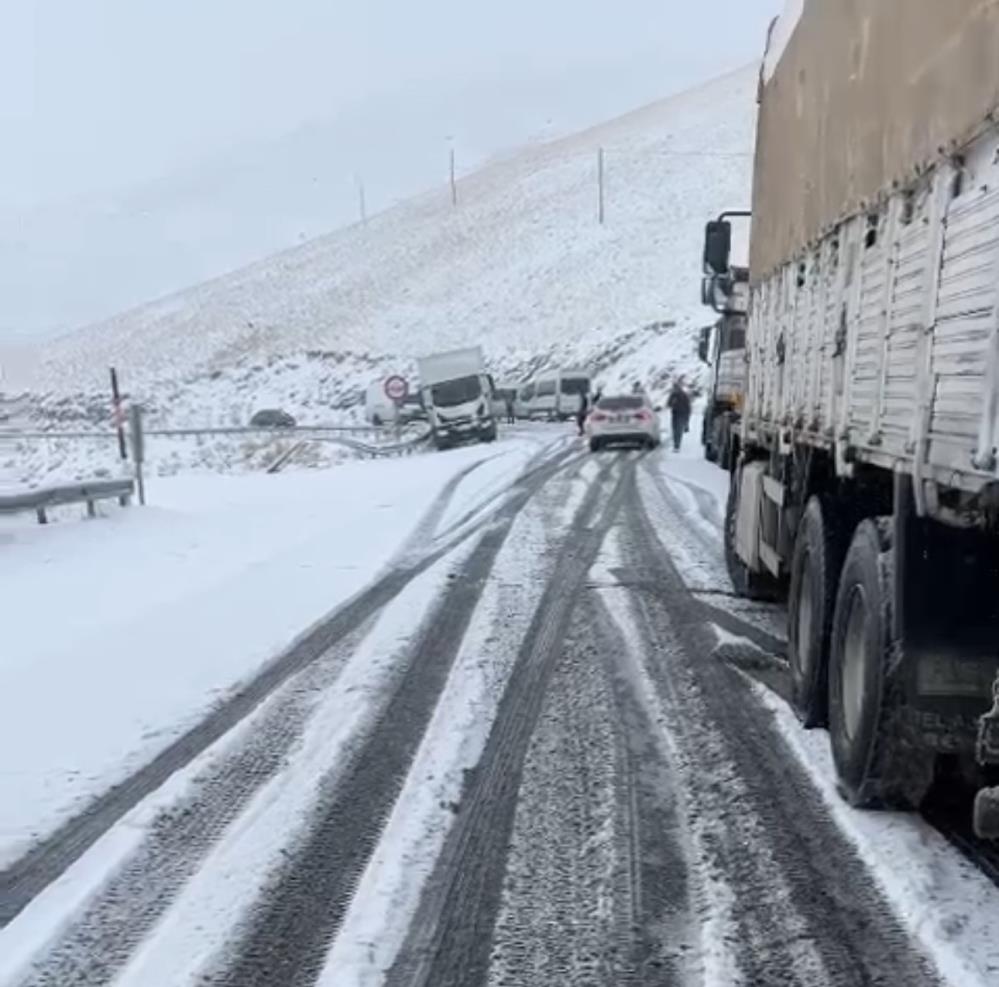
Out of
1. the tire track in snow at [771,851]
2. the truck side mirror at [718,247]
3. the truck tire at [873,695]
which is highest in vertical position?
the truck side mirror at [718,247]

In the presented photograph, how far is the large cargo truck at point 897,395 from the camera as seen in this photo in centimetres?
357

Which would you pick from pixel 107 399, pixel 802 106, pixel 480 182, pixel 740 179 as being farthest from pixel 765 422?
pixel 480 182

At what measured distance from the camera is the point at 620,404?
31062 mm

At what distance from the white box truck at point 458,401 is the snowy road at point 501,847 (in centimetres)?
2826

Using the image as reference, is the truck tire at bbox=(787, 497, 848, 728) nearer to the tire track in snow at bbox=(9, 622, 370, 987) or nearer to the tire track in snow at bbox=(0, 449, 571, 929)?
the tire track in snow at bbox=(9, 622, 370, 987)

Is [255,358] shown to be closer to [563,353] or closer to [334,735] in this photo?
[563,353]

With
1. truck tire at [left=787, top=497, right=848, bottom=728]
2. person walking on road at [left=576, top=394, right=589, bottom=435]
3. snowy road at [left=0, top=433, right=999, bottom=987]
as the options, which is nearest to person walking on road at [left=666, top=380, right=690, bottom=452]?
person walking on road at [left=576, top=394, right=589, bottom=435]

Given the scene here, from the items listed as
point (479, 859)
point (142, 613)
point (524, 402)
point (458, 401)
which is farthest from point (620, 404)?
point (479, 859)

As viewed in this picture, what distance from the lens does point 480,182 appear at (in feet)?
373

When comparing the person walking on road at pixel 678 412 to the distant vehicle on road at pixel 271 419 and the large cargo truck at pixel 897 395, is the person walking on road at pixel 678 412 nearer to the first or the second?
the large cargo truck at pixel 897 395

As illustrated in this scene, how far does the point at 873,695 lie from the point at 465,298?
71514 millimetres

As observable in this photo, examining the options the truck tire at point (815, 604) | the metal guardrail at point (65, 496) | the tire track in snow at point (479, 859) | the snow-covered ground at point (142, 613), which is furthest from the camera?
the metal guardrail at point (65, 496)

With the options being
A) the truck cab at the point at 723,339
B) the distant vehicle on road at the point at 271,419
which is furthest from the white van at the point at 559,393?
the truck cab at the point at 723,339

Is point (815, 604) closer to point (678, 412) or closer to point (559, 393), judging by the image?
point (678, 412)
